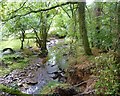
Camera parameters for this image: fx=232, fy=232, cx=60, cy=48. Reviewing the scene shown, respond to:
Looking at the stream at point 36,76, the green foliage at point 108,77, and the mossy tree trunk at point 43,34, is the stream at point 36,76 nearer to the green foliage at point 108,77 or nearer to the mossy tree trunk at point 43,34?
the mossy tree trunk at point 43,34

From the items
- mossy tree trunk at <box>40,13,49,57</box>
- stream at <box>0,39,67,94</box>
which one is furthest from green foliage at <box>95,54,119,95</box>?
mossy tree trunk at <box>40,13,49,57</box>

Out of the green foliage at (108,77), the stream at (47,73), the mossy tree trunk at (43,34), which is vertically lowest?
the stream at (47,73)

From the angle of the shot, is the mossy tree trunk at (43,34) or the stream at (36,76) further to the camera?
the mossy tree trunk at (43,34)

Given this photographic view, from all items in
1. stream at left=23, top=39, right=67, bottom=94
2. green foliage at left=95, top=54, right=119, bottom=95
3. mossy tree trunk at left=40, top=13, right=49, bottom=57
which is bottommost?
stream at left=23, top=39, right=67, bottom=94

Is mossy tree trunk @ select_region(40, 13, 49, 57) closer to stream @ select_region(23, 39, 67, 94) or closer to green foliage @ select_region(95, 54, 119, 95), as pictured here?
stream @ select_region(23, 39, 67, 94)

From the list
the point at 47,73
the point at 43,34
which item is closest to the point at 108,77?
the point at 47,73

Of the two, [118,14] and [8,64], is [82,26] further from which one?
[8,64]

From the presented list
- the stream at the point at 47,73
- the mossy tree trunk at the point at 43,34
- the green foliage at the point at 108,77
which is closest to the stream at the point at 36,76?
the stream at the point at 47,73

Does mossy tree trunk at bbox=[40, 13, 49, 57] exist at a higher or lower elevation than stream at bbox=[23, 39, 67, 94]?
higher

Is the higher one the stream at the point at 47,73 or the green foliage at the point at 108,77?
the green foliage at the point at 108,77

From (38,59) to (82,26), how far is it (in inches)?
240

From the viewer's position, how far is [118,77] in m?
5.89

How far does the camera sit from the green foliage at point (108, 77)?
19.2 ft

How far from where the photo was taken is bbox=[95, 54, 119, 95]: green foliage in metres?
5.86
